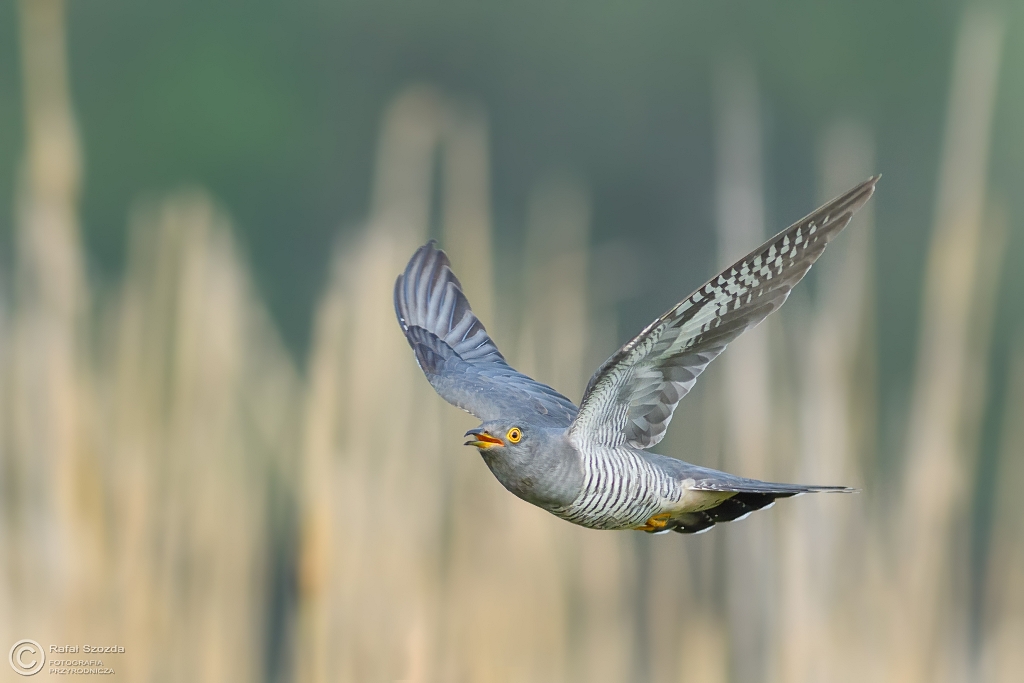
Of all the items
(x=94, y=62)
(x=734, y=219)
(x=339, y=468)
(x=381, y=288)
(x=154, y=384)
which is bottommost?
(x=339, y=468)

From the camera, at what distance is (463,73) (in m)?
16.5

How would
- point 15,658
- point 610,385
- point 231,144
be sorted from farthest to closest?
point 231,144 → point 15,658 → point 610,385

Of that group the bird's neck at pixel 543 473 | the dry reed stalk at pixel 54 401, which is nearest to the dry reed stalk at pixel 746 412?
the bird's neck at pixel 543 473

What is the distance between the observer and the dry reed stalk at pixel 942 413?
3.82m

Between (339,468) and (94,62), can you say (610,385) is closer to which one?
(339,468)

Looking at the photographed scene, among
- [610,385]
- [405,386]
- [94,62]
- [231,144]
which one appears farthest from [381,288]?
[94,62]

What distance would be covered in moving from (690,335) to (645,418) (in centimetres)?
28

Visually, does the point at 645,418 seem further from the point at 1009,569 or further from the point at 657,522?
the point at 1009,569

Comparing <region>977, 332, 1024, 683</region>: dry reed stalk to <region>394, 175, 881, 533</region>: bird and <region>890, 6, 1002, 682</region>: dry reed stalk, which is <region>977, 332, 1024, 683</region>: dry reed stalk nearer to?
<region>890, 6, 1002, 682</region>: dry reed stalk

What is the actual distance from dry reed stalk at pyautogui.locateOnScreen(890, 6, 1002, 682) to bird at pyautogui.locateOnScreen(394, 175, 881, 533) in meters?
0.82

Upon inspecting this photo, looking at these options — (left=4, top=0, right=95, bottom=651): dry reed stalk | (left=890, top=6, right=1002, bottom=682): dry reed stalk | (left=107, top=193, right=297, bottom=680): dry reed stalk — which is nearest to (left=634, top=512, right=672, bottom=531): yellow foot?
(left=890, top=6, right=1002, bottom=682): dry reed stalk

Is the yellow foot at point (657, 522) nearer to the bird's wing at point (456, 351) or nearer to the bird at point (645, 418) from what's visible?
the bird at point (645, 418)

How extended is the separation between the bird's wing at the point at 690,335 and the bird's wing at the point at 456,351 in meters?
0.22

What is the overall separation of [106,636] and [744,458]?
187 cm
